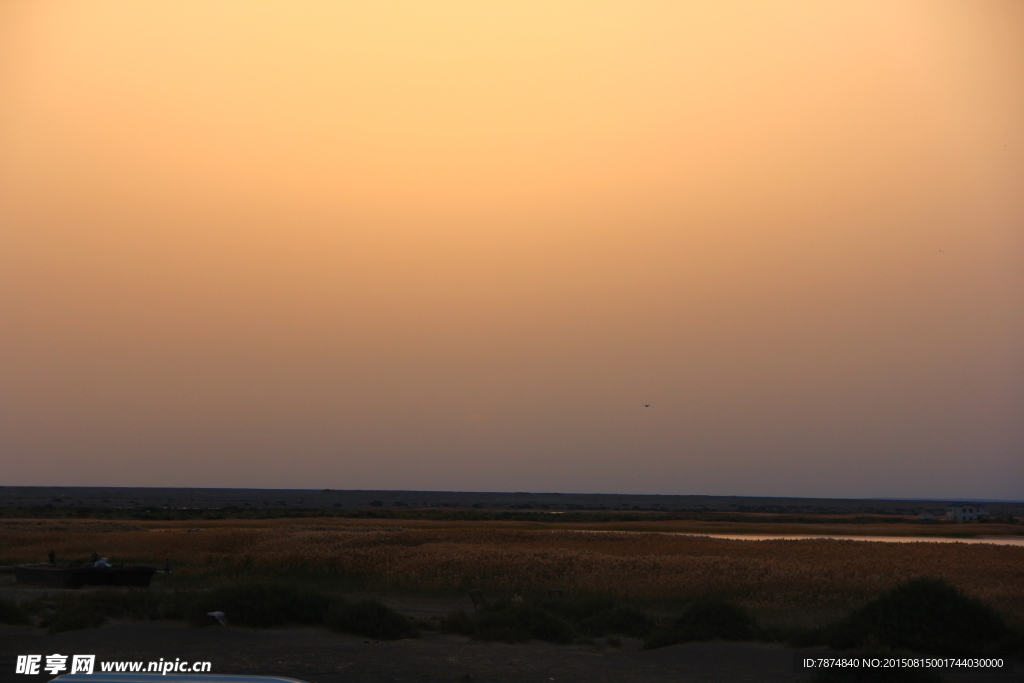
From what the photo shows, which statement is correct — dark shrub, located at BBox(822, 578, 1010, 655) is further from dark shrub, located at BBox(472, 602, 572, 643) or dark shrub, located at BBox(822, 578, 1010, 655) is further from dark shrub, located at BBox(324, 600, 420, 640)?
→ dark shrub, located at BBox(324, 600, 420, 640)

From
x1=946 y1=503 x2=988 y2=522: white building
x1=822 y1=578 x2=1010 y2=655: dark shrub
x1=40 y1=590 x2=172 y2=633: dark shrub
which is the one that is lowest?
x1=946 y1=503 x2=988 y2=522: white building

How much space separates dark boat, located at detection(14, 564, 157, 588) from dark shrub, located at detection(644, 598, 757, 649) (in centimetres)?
1668

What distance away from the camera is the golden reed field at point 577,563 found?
91.4 ft

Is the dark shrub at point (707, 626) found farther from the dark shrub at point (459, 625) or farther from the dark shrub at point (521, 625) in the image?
the dark shrub at point (459, 625)

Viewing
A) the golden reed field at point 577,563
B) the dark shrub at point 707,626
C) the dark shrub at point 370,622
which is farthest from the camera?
the golden reed field at point 577,563

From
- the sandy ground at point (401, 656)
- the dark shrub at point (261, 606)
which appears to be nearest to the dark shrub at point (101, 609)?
the sandy ground at point (401, 656)

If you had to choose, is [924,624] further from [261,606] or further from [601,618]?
[261,606]

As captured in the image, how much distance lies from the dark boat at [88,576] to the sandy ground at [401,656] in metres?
7.54

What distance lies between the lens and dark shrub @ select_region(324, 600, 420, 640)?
19.2 meters

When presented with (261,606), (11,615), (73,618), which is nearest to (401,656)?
(261,606)

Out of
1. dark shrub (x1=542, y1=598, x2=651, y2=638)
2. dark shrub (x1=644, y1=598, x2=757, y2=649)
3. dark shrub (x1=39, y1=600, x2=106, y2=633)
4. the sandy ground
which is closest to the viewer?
the sandy ground

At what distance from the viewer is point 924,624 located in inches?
685

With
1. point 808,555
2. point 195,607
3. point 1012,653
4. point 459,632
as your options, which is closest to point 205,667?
point 195,607

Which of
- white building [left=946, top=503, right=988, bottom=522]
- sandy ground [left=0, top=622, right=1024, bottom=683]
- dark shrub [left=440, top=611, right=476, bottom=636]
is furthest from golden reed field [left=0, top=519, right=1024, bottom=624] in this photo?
white building [left=946, top=503, right=988, bottom=522]
